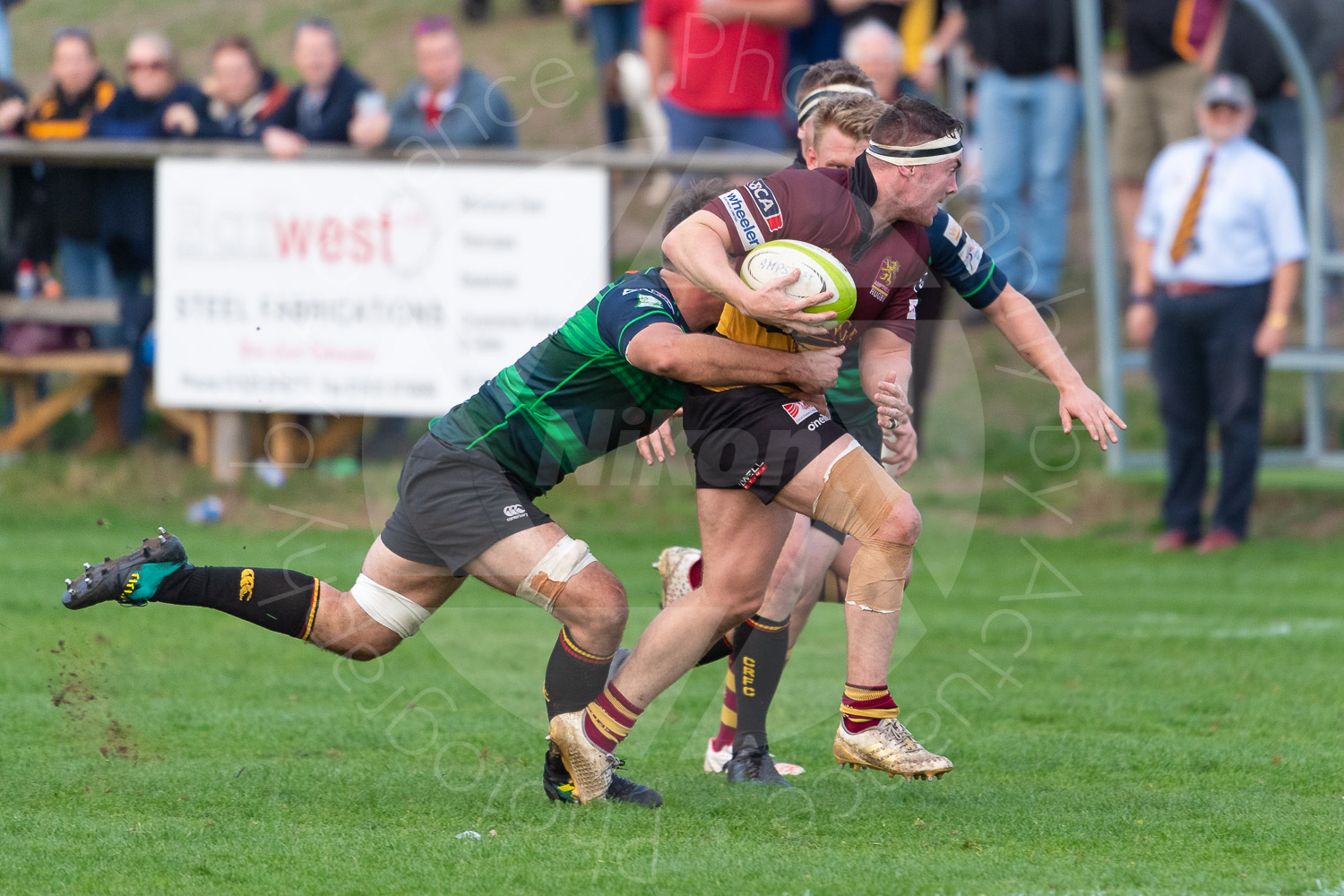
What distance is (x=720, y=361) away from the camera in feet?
16.8

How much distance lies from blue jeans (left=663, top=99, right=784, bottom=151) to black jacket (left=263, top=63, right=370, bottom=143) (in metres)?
2.43

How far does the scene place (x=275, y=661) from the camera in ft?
27.0

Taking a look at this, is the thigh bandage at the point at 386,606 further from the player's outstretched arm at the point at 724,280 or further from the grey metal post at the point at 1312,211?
the grey metal post at the point at 1312,211

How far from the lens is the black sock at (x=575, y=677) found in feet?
18.4

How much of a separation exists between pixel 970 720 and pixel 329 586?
2955mm

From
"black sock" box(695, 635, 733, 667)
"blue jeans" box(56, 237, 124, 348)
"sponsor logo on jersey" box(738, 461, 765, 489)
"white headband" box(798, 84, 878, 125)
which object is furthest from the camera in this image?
"blue jeans" box(56, 237, 124, 348)

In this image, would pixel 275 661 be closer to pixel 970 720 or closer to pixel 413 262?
pixel 970 720

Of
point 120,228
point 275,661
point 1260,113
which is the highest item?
point 1260,113

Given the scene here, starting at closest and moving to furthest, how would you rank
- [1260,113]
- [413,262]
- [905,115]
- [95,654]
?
[905,115]
[95,654]
[413,262]
[1260,113]

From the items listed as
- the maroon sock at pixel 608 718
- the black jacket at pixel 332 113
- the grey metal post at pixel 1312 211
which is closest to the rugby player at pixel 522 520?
the maroon sock at pixel 608 718

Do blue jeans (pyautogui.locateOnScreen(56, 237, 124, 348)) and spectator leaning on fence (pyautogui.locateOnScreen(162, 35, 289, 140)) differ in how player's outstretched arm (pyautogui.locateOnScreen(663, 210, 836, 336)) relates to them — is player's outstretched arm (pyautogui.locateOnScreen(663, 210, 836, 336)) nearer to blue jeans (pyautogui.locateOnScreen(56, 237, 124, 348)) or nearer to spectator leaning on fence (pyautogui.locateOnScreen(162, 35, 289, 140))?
spectator leaning on fence (pyautogui.locateOnScreen(162, 35, 289, 140))

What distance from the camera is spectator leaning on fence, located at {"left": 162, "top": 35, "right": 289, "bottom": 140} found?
1256 cm

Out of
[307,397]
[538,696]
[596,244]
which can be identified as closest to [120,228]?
[307,397]

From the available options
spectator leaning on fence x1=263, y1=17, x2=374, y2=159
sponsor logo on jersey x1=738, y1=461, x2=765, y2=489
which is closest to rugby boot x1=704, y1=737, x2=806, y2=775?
sponsor logo on jersey x1=738, y1=461, x2=765, y2=489
